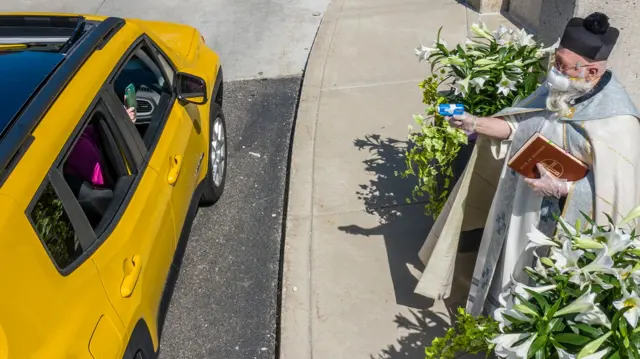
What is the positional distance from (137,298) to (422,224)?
2.25 m

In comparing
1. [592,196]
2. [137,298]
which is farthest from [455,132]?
[137,298]

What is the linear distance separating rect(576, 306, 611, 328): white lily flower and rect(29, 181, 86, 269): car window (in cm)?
204

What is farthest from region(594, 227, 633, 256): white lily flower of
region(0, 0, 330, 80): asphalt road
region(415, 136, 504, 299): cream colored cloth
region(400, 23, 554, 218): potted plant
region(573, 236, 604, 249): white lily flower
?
region(0, 0, 330, 80): asphalt road

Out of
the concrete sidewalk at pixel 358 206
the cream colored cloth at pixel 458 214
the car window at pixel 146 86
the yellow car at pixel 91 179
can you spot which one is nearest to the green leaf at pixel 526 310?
the cream colored cloth at pixel 458 214

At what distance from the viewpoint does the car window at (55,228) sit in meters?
2.71

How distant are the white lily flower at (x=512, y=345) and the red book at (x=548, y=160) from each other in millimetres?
1000

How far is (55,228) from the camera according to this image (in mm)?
2826

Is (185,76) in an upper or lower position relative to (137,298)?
upper

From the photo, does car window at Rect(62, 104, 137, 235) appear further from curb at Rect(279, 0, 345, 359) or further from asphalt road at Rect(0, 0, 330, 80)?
asphalt road at Rect(0, 0, 330, 80)

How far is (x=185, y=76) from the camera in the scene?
439 centimetres

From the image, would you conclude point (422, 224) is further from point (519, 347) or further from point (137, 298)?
point (519, 347)

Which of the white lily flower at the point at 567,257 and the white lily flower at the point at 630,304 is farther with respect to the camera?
the white lily flower at the point at 567,257

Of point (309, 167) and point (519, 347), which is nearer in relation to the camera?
point (519, 347)

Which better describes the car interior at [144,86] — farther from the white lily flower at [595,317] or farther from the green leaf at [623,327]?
the green leaf at [623,327]
